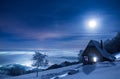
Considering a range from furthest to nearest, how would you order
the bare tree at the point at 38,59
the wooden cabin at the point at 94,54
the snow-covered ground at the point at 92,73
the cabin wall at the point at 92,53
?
the cabin wall at the point at 92,53, the wooden cabin at the point at 94,54, the bare tree at the point at 38,59, the snow-covered ground at the point at 92,73

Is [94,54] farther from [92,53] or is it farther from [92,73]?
[92,73]

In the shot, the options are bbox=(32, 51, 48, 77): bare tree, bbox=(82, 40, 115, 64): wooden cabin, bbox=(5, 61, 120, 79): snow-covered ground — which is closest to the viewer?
bbox=(5, 61, 120, 79): snow-covered ground

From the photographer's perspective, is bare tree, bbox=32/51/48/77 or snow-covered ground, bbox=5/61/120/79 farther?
bare tree, bbox=32/51/48/77

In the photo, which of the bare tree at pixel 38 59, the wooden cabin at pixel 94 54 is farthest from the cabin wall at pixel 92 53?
the bare tree at pixel 38 59

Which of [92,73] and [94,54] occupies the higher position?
[94,54]

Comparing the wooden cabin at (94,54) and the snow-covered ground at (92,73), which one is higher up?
the wooden cabin at (94,54)

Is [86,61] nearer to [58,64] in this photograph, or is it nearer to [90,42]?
[90,42]

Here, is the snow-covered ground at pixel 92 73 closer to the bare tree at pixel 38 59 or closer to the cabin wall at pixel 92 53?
the bare tree at pixel 38 59

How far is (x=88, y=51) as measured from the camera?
35.7 m

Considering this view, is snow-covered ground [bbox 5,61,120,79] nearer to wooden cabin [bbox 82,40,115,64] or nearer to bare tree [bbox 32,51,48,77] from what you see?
bare tree [bbox 32,51,48,77]

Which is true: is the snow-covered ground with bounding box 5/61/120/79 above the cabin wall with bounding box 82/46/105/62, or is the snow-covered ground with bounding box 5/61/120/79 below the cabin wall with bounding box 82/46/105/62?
below

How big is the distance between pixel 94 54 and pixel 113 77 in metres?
20.5

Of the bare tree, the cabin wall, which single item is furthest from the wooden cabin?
the bare tree

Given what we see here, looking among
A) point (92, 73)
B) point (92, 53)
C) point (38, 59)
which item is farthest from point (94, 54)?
point (92, 73)
